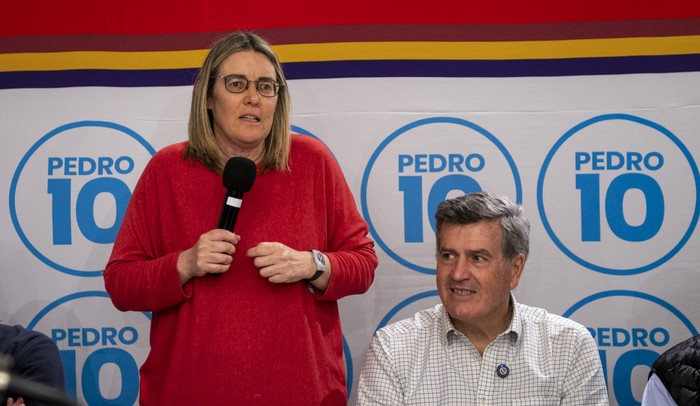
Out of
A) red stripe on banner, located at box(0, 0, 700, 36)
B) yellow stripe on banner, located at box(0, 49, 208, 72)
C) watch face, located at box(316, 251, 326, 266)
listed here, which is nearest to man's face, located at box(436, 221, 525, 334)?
watch face, located at box(316, 251, 326, 266)

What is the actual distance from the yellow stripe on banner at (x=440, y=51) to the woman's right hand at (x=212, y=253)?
1.18 meters

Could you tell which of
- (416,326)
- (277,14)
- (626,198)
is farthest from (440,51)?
(416,326)

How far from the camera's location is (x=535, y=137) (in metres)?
3.25

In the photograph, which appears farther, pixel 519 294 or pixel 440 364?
pixel 519 294

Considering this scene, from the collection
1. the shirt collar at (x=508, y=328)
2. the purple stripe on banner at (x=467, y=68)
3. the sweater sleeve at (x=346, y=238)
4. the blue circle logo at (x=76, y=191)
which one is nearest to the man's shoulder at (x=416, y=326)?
the shirt collar at (x=508, y=328)

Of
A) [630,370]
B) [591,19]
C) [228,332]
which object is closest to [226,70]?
[228,332]

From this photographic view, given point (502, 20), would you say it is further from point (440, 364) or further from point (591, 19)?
point (440, 364)

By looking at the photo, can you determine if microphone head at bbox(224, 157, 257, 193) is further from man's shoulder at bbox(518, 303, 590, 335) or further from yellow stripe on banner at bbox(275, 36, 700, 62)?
yellow stripe on banner at bbox(275, 36, 700, 62)

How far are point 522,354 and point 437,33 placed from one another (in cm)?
131

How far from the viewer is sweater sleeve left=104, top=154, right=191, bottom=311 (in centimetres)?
238

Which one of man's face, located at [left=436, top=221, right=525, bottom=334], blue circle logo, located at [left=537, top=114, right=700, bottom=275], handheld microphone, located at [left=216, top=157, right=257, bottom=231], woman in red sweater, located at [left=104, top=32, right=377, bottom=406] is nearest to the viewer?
handheld microphone, located at [left=216, top=157, right=257, bottom=231]

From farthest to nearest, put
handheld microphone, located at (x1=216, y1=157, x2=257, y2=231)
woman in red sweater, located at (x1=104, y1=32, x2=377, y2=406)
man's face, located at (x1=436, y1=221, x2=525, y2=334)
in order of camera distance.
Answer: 1. man's face, located at (x1=436, y1=221, x2=525, y2=334)
2. woman in red sweater, located at (x1=104, y1=32, x2=377, y2=406)
3. handheld microphone, located at (x1=216, y1=157, x2=257, y2=231)

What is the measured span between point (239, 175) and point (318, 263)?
35 cm

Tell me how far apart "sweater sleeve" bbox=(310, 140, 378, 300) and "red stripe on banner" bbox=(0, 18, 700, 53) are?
79 cm
